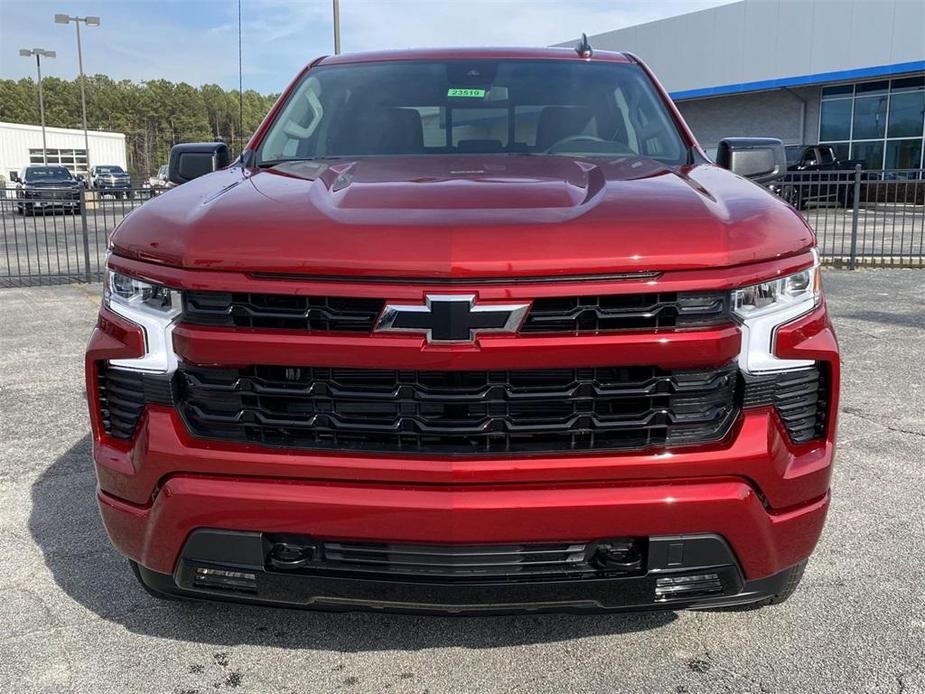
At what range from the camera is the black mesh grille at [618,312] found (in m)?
2.09

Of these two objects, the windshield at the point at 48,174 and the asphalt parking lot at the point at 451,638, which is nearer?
the asphalt parking lot at the point at 451,638

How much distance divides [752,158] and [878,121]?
29.4 m

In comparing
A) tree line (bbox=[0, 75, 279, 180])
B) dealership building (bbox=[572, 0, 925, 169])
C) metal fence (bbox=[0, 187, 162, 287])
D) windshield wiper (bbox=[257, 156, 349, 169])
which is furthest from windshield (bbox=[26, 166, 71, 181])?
tree line (bbox=[0, 75, 279, 180])

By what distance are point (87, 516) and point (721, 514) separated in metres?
2.74

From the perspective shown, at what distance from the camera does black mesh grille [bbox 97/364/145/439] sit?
231 cm

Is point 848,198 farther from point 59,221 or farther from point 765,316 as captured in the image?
point 59,221

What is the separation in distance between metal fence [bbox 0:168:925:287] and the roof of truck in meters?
8.97

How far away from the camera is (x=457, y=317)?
6.79 feet

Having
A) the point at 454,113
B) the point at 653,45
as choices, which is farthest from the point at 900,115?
the point at 454,113

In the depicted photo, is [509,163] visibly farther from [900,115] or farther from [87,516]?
[900,115]

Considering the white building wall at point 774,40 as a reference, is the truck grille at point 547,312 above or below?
below

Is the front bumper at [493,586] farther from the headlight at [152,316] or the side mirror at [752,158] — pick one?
the side mirror at [752,158]

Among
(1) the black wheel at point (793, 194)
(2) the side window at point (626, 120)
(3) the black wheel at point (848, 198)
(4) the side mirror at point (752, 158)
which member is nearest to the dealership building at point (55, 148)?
(1) the black wheel at point (793, 194)

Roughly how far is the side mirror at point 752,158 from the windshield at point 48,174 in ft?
110
